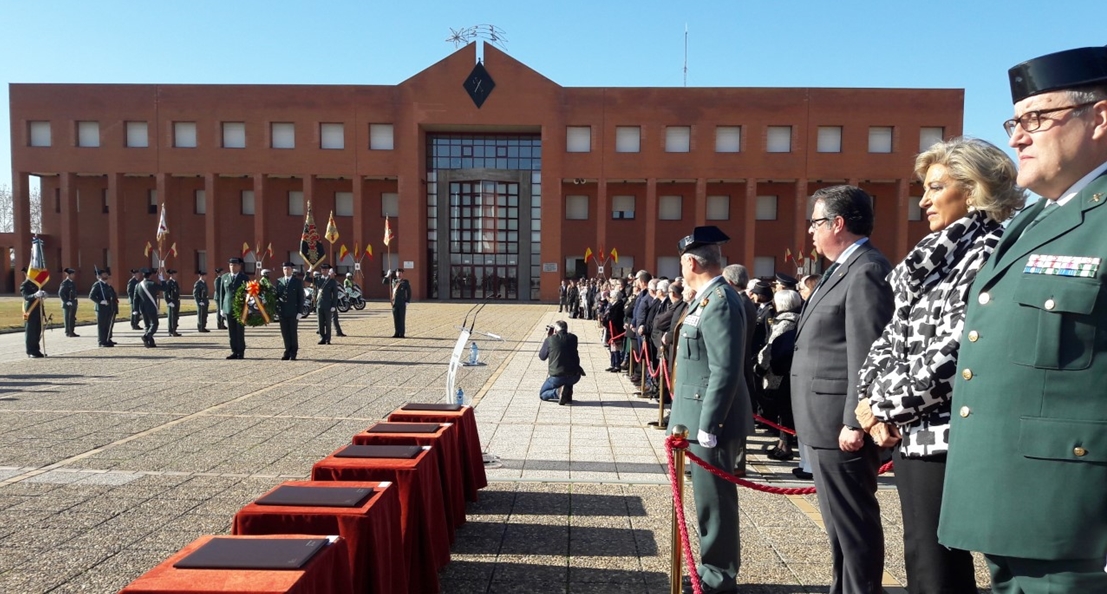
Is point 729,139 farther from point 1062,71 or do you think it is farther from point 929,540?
point 1062,71

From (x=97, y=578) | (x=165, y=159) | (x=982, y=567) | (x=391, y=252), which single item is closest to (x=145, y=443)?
(x=97, y=578)

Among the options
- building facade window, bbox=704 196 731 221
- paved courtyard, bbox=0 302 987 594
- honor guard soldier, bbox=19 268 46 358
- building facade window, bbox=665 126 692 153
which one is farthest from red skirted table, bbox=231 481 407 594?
building facade window, bbox=704 196 731 221

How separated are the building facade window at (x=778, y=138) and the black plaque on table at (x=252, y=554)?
43616 millimetres

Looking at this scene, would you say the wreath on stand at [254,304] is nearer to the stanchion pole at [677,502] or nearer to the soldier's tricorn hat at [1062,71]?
the stanchion pole at [677,502]

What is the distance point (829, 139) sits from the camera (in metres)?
42.6

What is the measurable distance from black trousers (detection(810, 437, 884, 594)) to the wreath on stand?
521 inches

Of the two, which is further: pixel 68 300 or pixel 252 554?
pixel 68 300

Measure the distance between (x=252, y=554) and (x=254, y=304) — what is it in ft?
41.6

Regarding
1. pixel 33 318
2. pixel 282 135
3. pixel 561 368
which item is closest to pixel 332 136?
pixel 282 135

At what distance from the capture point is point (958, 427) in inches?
72.0

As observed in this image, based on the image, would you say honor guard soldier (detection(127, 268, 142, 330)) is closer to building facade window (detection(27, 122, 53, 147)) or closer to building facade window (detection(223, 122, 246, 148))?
building facade window (detection(223, 122, 246, 148))

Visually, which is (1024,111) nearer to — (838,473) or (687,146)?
(838,473)

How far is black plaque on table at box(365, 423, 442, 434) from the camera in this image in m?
4.53

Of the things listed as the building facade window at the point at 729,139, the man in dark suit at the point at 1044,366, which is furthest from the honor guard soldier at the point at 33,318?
the building facade window at the point at 729,139
